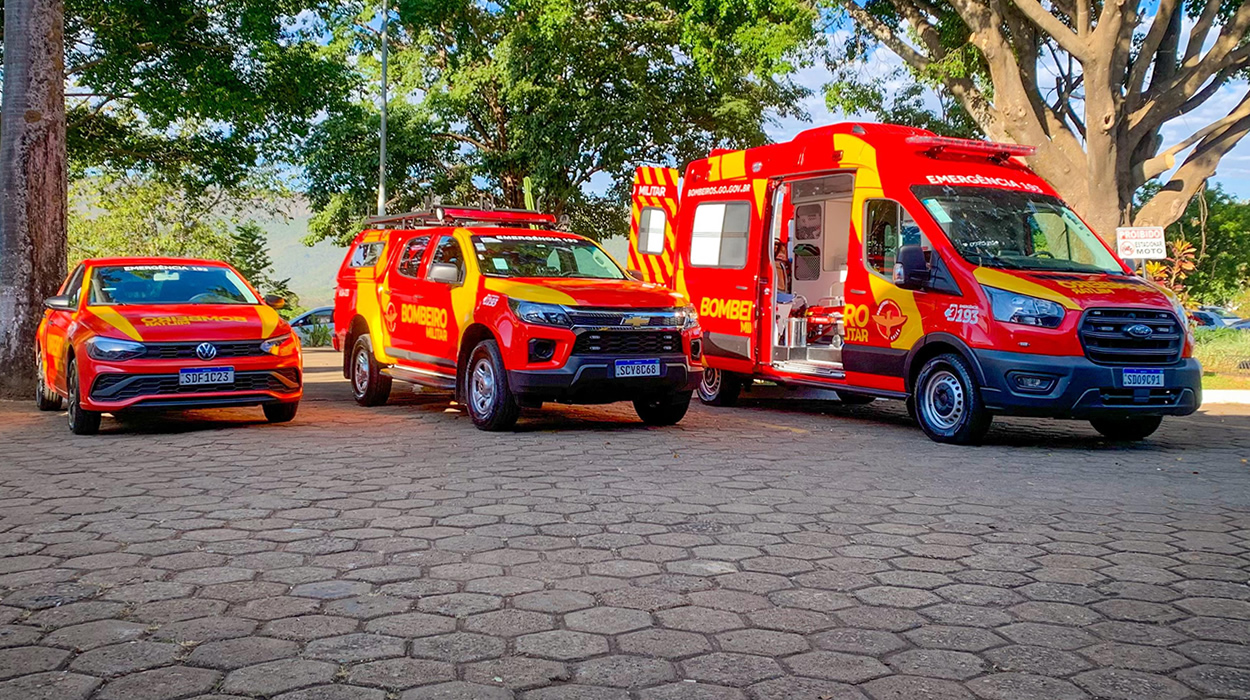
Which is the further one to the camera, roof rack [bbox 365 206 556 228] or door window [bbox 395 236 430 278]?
roof rack [bbox 365 206 556 228]

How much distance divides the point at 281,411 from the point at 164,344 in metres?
1.45

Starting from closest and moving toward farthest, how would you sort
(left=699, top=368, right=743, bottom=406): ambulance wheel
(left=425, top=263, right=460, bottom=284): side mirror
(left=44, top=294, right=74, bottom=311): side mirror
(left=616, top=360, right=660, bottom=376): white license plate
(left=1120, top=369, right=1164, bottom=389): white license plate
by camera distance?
(left=1120, top=369, right=1164, bottom=389): white license plate < (left=616, top=360, right=660, bottom=376): white license plate < (left=44, top=294, right=74, bottom=311): side mirror < (left=425, top=263, right=460, bottom=284): side mirror < (left=699, top=368, right=743, bottom=406): ambulance wheel

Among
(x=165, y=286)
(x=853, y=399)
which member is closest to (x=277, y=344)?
(x=165, y=286)

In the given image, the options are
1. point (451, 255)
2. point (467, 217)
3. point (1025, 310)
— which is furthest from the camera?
point (467, 217)

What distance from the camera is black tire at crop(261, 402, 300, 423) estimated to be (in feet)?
38.5

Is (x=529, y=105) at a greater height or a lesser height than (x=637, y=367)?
greater

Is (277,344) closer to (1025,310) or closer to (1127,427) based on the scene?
(1025,310)

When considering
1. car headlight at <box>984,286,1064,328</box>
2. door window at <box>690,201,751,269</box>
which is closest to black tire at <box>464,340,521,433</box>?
door window at <box>690,201,751,269</box>

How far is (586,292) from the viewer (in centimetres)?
1112

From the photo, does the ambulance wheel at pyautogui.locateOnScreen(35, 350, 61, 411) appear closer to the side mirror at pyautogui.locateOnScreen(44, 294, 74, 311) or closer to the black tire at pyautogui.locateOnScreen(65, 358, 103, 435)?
the side mirror at pyautogui.locateOnScreen(44, 294, 74, 311)

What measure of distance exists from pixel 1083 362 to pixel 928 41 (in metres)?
11.8

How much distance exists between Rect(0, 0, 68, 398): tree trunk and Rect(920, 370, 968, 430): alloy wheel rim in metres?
10.7

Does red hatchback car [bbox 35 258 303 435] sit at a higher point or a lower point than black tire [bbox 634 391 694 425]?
higher

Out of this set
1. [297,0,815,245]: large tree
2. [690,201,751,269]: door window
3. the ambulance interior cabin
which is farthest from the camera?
[297,0,815,245]: large tree
